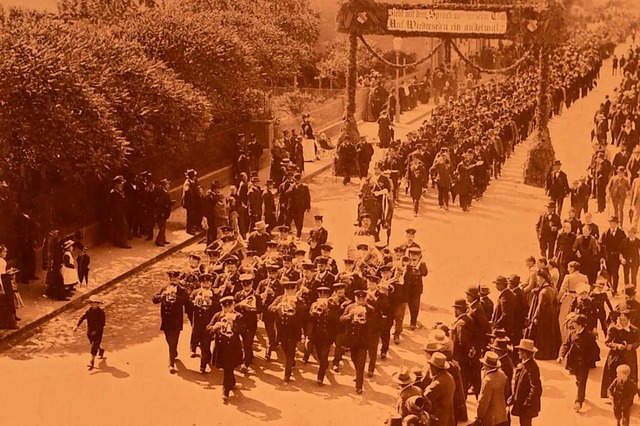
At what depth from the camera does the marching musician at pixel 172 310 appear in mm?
13391

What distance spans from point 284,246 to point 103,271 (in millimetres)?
4496

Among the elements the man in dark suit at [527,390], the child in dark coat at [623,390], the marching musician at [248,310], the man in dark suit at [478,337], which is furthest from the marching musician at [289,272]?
the child in dark coat at [623,390]

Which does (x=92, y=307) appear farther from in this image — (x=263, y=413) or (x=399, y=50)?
(x=399, y=50)

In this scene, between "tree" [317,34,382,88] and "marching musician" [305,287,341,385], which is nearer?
"marching musician" [305,287,341,385]

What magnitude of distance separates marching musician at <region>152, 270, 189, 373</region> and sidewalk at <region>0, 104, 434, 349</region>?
286cm

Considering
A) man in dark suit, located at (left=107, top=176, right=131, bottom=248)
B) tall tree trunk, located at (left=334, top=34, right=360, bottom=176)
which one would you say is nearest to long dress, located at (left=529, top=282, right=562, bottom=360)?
man in dark suit, located at (left=107, top=176, right=131, bottom=248)

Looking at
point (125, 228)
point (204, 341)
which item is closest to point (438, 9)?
point (125, 228)

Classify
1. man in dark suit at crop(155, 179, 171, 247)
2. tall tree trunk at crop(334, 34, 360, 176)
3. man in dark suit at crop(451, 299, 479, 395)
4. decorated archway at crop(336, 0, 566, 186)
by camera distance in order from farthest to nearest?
tall tree trunk at crop(334, 34, 360, 176) < decorated archway at crop(336, 0, 566, 186) < man in dark suit at crop(155, 179, 171, 247) < man in dark suit at crop(451, 299, 479, 395)

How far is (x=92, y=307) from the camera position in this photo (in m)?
13.5

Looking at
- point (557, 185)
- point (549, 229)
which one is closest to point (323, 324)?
point (549, 229)

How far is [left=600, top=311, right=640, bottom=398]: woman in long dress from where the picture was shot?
11.9m

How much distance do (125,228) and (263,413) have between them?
28.1ft

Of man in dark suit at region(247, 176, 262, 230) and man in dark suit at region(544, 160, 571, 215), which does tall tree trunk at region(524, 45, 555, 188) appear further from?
man in dark suit at region(247, 176, 262, 230)

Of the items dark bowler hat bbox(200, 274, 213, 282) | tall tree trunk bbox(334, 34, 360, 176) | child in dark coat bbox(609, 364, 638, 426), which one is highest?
tall tree trunk bbox(334, 34, 360, 176)
